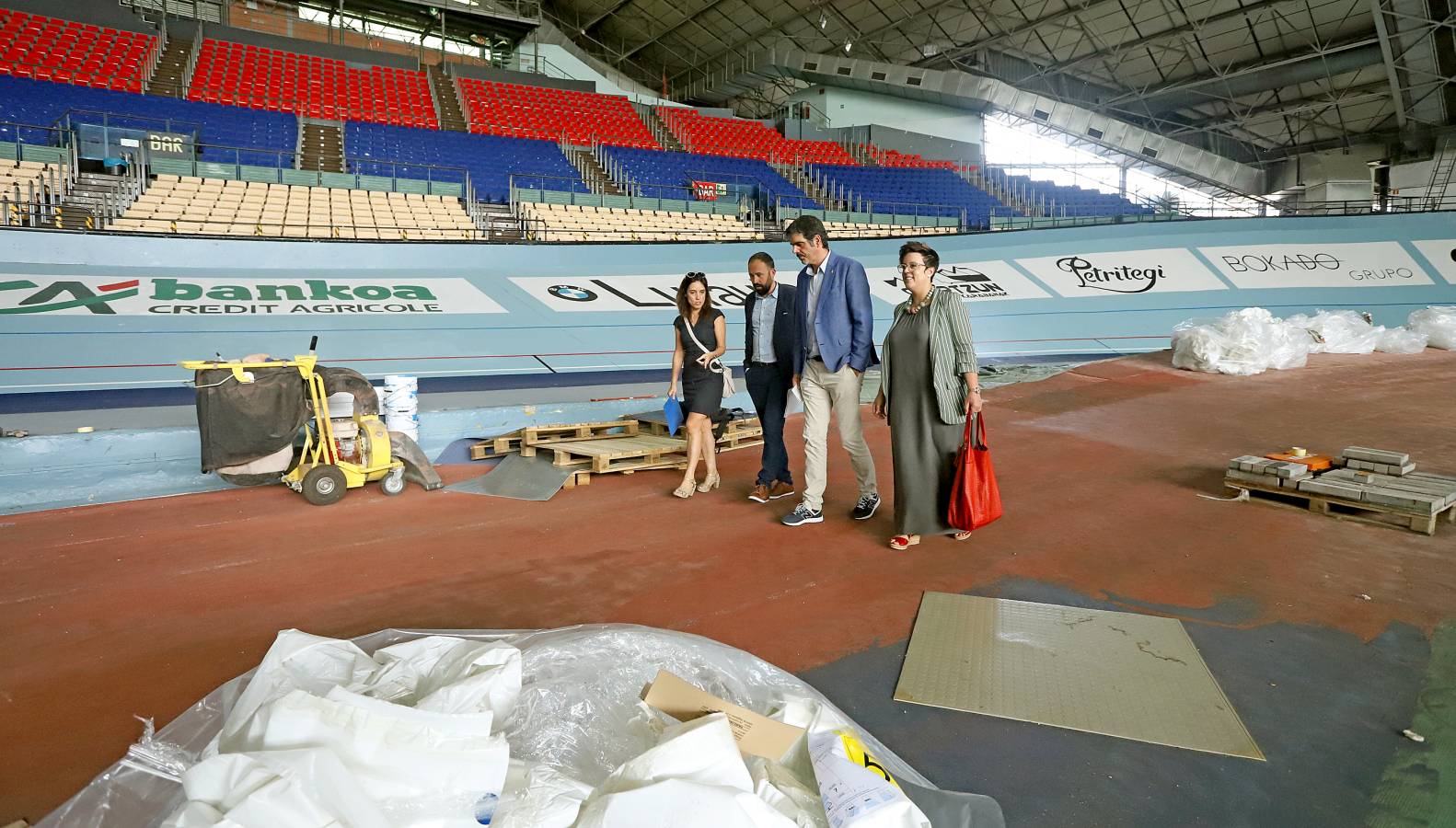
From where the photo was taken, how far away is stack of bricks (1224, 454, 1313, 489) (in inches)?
183

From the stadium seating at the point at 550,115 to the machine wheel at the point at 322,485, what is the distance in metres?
17.1

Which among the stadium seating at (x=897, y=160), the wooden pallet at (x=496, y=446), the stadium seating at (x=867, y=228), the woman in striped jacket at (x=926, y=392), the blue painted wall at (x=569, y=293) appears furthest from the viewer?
the stadium seating at (x=897, y=160)

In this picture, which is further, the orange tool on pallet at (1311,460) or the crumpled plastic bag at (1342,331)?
the crumpled plastic bag at (1342,331)

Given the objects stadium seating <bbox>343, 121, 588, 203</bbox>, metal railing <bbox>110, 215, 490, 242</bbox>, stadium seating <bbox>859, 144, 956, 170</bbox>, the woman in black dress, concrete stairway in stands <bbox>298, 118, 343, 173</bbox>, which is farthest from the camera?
stadium seating <bbox>859, 144, 956, 170</bbox>

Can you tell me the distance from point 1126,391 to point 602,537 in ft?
22.6

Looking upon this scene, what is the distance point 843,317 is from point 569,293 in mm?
7649

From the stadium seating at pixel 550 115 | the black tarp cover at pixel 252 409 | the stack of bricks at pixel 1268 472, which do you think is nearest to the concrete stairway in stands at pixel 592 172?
the stadium seating at pixel 550 115

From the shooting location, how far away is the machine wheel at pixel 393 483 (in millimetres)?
5578

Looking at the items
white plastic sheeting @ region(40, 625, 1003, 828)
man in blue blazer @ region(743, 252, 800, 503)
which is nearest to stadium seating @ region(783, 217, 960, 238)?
man in blue blazer @ region(743, 252, 800, 503)

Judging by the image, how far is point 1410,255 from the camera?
39.9ft

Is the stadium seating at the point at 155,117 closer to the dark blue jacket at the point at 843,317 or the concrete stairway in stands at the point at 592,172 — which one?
the concrete stairway in stands at the point at 592,172

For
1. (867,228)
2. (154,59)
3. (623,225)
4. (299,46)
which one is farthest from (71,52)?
(867,228)

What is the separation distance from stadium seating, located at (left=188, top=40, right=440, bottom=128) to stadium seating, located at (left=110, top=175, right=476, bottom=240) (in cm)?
714

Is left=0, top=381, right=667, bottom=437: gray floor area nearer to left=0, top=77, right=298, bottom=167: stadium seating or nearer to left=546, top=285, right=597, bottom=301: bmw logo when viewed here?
left=546, top=285, right=597, bottom=301: bmw logo
